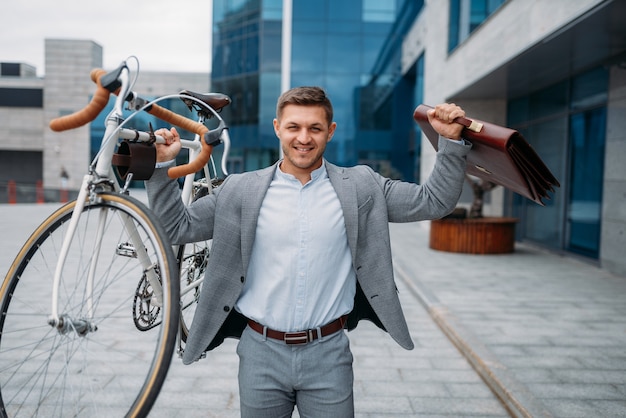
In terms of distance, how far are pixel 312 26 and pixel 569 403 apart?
26.7 metres

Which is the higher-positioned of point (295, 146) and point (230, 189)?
point (295, 146)

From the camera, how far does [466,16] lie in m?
14.5

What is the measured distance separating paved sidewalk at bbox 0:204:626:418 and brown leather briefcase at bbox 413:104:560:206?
2157 millimetres

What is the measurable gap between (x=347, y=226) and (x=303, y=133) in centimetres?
42

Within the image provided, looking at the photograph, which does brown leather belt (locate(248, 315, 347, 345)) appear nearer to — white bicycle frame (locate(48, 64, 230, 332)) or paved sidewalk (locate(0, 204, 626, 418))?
white bicycle frame (locate(48, 64, 230, 332))

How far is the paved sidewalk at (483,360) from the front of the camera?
401 cm

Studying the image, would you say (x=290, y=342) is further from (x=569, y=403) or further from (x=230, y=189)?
(x=569, y=403)

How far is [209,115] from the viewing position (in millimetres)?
2654

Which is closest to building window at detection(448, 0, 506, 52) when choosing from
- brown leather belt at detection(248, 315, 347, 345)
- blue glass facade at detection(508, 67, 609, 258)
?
blue glass facade at detection(508, 67, 609, 258)

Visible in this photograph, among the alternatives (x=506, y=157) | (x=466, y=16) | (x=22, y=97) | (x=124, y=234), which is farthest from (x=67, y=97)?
(x=506, y=157)

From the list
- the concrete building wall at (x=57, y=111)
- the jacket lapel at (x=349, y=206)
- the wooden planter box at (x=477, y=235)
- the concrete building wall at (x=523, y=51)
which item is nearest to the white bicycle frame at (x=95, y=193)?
the jacket lapel at (x=349, y=206)

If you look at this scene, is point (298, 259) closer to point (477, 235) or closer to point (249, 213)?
point (249, 213)

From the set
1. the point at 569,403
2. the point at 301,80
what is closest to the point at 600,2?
the point at 569,403

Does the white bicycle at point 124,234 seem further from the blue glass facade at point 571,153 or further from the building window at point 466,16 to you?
the building window at point 466,16
